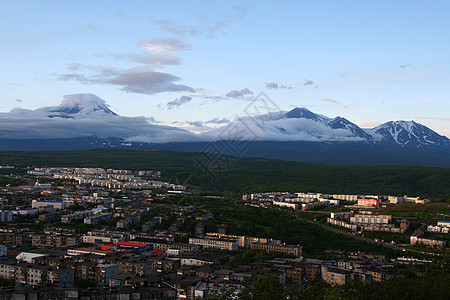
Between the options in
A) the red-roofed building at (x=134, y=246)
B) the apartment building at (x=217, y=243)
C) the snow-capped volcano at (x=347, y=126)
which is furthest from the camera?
the snow-capped volcano at (x=347, y=126)

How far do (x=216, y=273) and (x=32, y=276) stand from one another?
6316 mm

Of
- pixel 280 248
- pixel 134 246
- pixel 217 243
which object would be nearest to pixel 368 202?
pixel 280 248

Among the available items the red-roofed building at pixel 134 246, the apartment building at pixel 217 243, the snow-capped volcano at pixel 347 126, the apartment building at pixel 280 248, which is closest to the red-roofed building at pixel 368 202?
the apartment building at pixel 280 248

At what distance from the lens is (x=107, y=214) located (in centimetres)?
3500

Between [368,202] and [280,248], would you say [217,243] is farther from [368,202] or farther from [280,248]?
[368,202]

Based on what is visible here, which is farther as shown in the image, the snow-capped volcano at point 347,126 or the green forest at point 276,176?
the snow-capped volcano at point 347,126

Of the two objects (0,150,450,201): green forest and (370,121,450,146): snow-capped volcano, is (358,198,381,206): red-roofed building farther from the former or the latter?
(370,121,450,146): snow-capped volcano

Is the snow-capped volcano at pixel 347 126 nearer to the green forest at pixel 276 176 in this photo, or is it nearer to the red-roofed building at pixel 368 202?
the green forest at pixel 276 176

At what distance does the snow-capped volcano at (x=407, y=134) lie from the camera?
16500 centimetres

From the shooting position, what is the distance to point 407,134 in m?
172

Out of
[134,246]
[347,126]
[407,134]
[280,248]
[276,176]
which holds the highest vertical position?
[347,126]

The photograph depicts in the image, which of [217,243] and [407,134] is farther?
[407,134]

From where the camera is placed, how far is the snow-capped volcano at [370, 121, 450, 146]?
541ft

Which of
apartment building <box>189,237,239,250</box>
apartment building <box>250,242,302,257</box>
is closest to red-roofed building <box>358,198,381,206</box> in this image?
apartment building <box>250,242,302,257</box>
